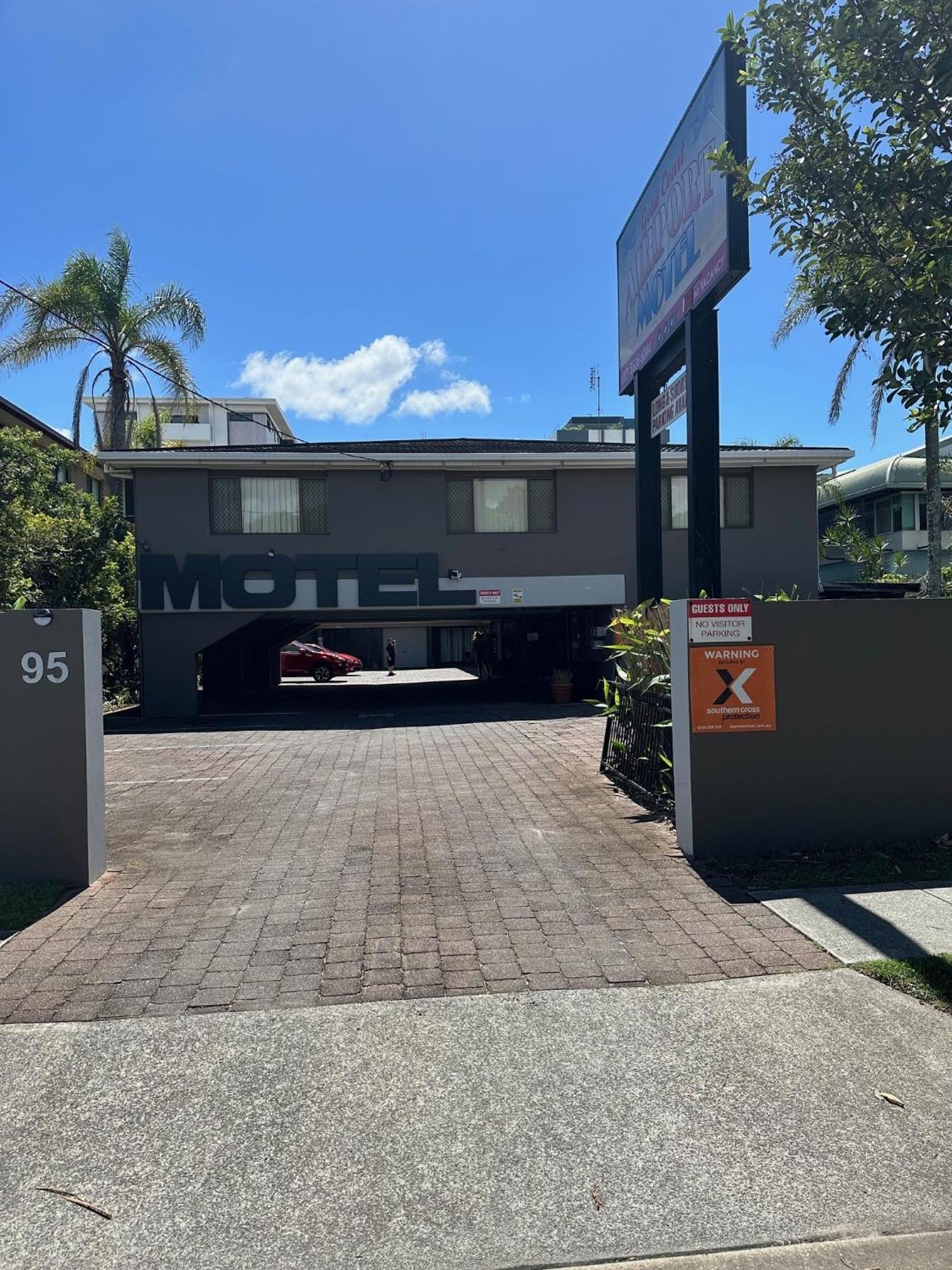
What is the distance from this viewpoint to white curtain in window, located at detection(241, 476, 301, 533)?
727 inches

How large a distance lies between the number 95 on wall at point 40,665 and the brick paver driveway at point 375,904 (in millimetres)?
1479

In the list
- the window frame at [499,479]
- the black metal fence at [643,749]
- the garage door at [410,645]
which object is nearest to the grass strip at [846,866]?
the black metal fence at [643,749]

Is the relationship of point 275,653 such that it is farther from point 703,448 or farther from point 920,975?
point 920,975

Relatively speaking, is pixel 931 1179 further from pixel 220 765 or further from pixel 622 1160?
pixel 220 765

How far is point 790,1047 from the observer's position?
3732mm

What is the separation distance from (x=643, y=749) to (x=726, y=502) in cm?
1252

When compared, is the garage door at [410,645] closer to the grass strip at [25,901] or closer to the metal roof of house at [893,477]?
the metal roof of house at [893,477]

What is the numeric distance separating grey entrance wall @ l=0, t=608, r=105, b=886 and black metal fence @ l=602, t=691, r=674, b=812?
14.9ft

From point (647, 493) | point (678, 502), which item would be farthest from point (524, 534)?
point (647, 493)

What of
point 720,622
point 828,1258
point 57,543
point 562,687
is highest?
point 57,543

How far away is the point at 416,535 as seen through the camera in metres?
18.8

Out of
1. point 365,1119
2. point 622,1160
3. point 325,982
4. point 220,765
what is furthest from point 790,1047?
point 220,765

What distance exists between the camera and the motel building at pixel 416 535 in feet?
59.1

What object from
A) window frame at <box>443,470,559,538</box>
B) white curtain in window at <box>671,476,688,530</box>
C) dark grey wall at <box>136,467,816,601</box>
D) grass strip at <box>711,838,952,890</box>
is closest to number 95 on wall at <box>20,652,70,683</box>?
grass strip at <box>711,838,952,890</box>
